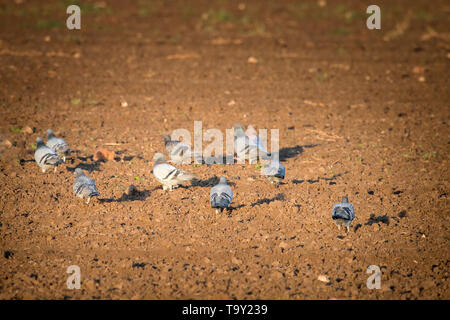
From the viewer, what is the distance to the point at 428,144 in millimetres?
9656

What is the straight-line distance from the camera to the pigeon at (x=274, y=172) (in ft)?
24.6

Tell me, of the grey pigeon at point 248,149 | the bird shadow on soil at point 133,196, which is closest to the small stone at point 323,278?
the bird shadow on soil at point 133,196

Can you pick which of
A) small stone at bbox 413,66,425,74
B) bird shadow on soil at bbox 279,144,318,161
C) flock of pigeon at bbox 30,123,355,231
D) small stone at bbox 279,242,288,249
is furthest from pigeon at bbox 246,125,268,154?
small stone at bbox 413,66,425,74

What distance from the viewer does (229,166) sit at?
8594mm

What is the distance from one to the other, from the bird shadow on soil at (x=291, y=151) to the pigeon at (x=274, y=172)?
4.19 feet

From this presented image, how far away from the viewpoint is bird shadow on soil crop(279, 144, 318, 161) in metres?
9.05

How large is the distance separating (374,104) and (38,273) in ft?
28.5

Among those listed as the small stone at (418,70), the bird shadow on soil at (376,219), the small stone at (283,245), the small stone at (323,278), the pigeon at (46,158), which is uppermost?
the small stone at (418,70)

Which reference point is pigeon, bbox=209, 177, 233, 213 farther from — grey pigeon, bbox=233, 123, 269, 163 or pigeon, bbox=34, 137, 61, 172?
pigeon, bbox=34, 137, 61, 172

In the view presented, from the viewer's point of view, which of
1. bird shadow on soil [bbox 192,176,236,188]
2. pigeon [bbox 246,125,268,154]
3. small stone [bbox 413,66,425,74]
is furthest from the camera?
small stone [bbox 413,66,425,74]

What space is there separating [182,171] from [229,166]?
135 centimetres

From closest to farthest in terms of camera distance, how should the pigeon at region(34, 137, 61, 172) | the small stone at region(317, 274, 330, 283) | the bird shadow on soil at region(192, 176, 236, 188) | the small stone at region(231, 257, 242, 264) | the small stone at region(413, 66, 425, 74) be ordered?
the small stone at region(317, 274, 330, 283) → the small stone at region(231, 257, 242, 264) → the pigeon at region(34, 137, 61, 172) → the bird shadow on soil at region(192, 176, 236, 188) → the small stone at region(413, 66, 425, 74)

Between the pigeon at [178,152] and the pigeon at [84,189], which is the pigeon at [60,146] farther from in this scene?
the pigeon at [178,152]

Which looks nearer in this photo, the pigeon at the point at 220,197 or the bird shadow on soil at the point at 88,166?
the pigeon at the point at 220,197
